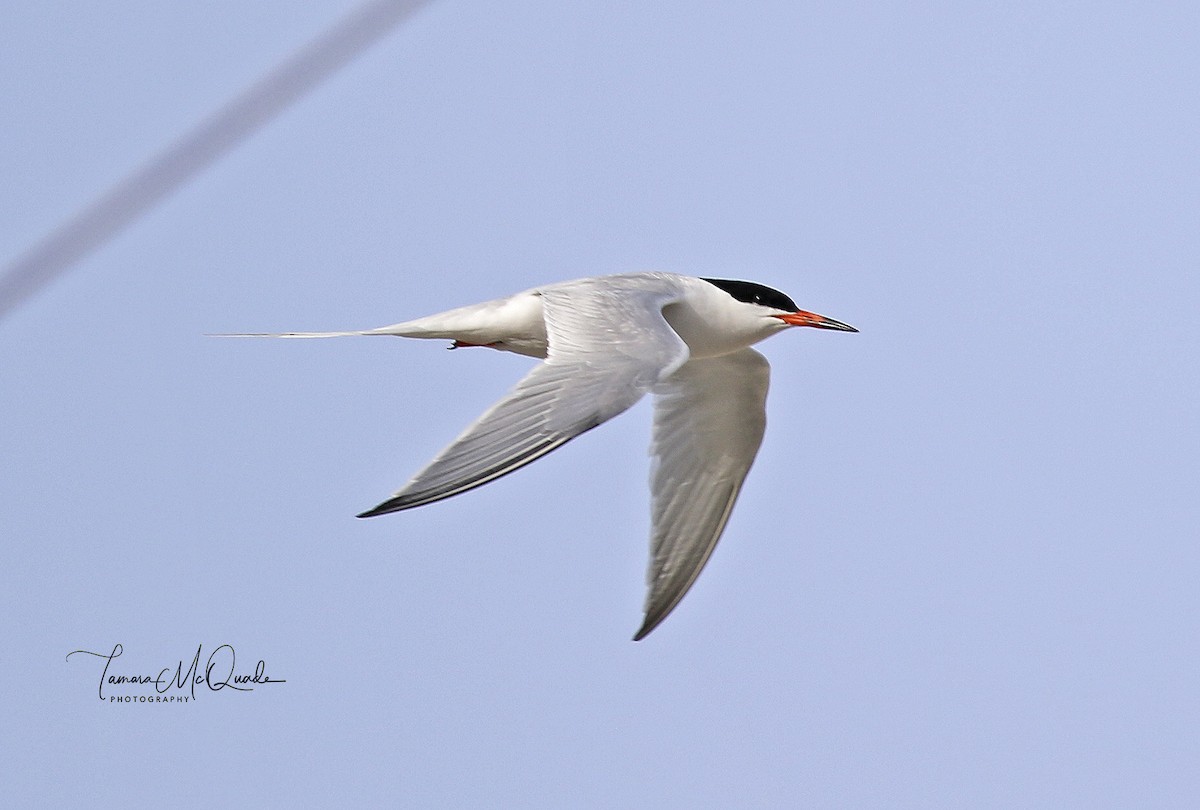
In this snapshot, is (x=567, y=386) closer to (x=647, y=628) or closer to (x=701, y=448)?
(x=647, y=628)

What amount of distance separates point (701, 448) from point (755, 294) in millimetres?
976

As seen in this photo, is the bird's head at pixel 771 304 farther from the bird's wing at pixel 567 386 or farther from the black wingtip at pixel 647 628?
the black wingtip at pixel 647 628

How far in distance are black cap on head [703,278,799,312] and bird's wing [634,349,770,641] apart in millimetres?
415

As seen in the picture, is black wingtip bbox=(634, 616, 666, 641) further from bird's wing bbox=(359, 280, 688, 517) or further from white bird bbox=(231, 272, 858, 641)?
bird's wing bbox=(359, 280, 688, 517)

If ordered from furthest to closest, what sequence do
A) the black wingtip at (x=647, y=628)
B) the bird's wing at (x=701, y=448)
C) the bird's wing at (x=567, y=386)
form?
the bird's wing at (x=701, y=448)
the black wingtip at (x=647, y=628)
the bird's wing at (x=567, y=386)

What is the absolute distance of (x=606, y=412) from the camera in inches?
220

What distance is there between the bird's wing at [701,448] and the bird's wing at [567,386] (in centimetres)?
146

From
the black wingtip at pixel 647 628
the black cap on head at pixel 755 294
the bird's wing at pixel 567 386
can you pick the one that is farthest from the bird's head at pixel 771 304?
the black wingtip at pixel 647 628

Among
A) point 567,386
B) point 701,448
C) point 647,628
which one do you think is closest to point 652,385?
point 567,386

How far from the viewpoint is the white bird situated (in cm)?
526

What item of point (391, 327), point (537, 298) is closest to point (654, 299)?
point (537, 298)

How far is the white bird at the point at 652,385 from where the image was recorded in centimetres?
526

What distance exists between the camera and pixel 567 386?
5730 millimetres

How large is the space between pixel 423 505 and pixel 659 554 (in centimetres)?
329
